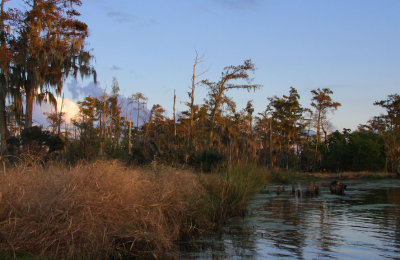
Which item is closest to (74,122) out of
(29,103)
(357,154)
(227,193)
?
(29,103)

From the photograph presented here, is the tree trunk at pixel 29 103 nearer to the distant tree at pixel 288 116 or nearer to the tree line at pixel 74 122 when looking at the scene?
the tree line at pixel 74 122

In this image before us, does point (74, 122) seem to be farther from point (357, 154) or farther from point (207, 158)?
point (357, 154)

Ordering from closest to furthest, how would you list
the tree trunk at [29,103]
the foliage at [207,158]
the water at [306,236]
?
1. the water at [306,236]
2. the foliage at [207,158]
3. the tree trunk at [29,103]

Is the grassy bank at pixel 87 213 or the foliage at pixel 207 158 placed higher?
the foliage at pixel 207 158

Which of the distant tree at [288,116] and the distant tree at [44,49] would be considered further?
the distant tree at [288,116]

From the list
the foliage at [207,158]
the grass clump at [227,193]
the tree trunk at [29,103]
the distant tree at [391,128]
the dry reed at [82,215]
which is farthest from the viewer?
the distant tree at [391,128]

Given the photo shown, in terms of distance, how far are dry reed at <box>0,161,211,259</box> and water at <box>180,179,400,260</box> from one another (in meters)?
1.14

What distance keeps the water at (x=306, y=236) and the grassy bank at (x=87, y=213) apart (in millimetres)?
1024

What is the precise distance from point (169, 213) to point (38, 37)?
2014 centimetres

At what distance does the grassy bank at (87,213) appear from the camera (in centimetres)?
655

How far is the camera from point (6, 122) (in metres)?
26.2

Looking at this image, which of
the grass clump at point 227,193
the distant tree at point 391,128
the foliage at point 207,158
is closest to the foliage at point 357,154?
the distant tree at point 391,128

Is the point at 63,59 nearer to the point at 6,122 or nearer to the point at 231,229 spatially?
the point at 6,122

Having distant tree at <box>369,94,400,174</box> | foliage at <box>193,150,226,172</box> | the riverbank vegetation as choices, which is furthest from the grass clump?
distant tree at <box>369,94,400,174</box>
